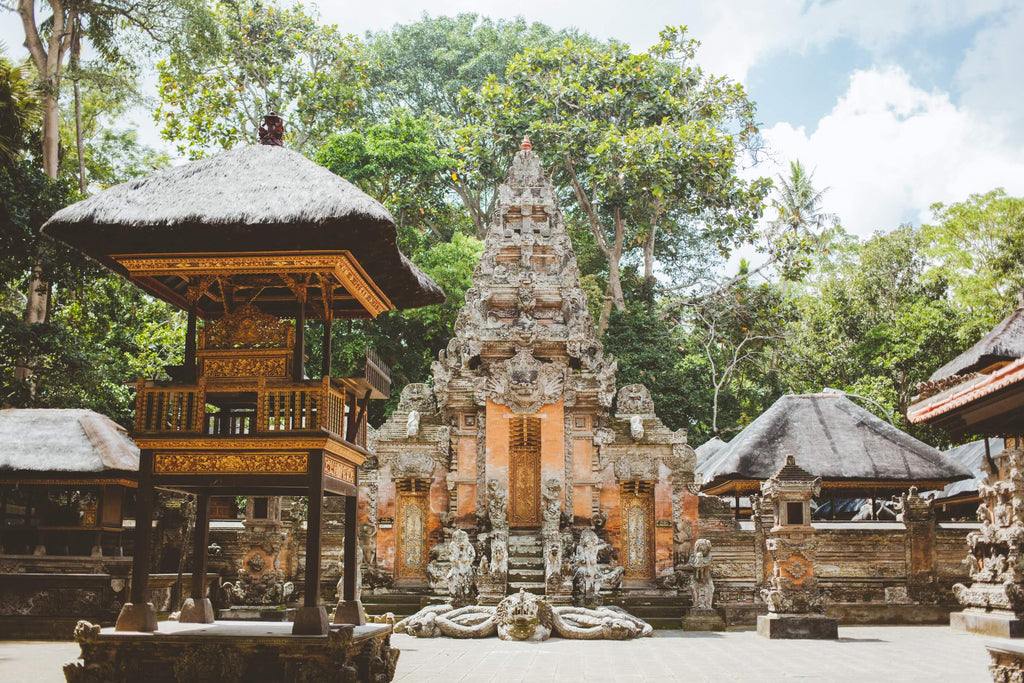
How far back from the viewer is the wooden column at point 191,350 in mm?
9000

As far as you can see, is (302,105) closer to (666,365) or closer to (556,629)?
(666,365)

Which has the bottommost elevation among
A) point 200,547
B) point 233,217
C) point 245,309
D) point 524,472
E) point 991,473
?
point 200,547

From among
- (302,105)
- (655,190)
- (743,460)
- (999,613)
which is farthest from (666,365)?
(999,613)

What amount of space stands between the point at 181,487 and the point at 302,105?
23040mm

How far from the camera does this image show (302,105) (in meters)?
29.5

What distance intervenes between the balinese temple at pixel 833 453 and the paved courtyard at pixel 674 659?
4.78 m

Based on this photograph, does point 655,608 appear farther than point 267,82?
No

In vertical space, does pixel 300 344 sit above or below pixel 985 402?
above

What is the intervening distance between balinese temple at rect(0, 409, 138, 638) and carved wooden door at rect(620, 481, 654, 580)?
29.9 ft

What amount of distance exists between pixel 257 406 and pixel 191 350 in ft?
4.10

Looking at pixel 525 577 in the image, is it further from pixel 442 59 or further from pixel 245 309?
pixel 442 59

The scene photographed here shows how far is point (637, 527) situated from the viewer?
17859 mm

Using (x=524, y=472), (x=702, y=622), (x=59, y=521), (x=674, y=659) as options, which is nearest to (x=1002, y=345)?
(x=702, y=622)

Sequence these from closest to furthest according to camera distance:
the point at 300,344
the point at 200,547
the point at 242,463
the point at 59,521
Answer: the point at 242,463 < the point at 300,344 < the point at 200,547 < the point at 59,521
